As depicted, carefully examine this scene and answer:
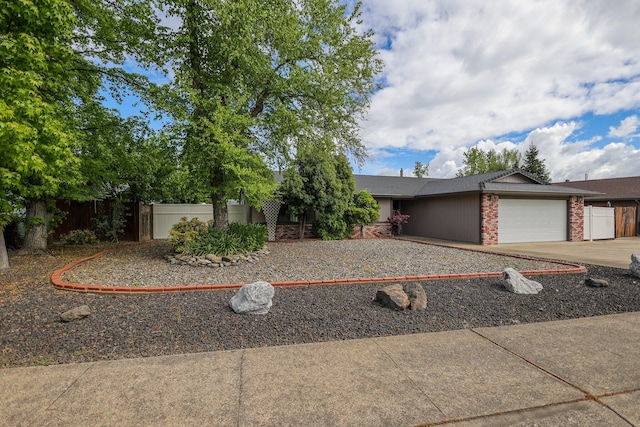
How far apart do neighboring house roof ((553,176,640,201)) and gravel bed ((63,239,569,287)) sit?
1580 cm

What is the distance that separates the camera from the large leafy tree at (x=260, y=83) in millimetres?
7180

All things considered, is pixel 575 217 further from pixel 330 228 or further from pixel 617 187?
pixel 617 187

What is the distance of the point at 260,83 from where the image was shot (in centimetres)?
811

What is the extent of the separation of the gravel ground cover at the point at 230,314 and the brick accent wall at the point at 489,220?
6.15m

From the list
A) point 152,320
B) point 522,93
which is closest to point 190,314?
point 152,320

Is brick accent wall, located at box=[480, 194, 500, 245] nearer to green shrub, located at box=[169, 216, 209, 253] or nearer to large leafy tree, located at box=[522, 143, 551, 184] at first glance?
green shrub, located at box=[169, 216, 209, 253]

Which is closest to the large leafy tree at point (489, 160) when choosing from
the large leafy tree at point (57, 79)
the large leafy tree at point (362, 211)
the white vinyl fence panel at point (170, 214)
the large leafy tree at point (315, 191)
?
the large leafy tree at point (362, 211)

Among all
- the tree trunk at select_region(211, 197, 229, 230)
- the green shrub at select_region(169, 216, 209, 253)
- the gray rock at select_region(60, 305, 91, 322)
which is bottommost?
the gray rock at select_region(60, 305, 91, 322)

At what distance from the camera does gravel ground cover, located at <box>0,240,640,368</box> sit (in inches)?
131

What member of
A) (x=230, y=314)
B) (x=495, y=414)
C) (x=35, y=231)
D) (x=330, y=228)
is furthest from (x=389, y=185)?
(x=495, y=414)

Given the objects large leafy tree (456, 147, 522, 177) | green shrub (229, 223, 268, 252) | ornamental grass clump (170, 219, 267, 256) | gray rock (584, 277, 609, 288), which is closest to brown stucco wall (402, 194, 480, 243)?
gray rock (584, 277, 609, 288)

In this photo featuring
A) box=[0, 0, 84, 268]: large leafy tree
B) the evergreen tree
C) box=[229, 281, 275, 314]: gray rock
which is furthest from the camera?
the evergreen tree

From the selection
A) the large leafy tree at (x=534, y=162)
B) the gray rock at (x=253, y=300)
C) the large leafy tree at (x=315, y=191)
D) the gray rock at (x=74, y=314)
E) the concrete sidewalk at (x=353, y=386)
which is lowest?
the concrete sidewalk at (x=353, y=386)

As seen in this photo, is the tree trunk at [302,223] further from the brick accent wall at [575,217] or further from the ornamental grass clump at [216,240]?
the brick accent wall at [575,217]
